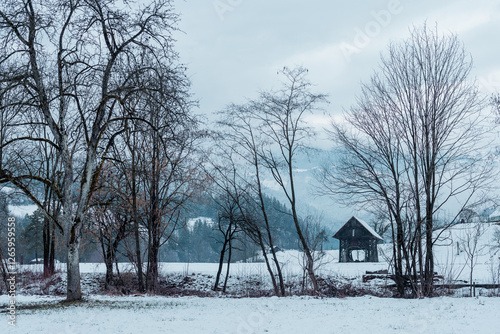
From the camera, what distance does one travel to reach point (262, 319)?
1174 cm

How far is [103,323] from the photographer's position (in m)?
10.5

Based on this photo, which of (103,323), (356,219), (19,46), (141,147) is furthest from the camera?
(356,219)

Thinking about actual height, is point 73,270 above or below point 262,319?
above

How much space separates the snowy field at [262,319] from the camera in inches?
394

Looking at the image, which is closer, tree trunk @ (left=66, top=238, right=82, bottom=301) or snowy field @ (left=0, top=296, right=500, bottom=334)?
snowy field @ (left=0, top=296, right=500, bottom=334)

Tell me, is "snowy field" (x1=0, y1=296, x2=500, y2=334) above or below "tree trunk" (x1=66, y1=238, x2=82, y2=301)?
below

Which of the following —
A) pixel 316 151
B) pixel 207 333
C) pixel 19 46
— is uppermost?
pixel 19 46

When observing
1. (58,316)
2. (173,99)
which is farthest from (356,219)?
(58,316)

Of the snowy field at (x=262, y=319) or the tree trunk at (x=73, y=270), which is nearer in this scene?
the snowy field at (x=262, y=319)

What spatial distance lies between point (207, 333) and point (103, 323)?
2609mm

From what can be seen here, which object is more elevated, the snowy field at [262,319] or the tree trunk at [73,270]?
the tree trunk at [73,270]

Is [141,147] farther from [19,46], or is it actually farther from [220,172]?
[19,46]

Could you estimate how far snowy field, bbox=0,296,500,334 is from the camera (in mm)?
10016

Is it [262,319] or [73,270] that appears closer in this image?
[262,319]
